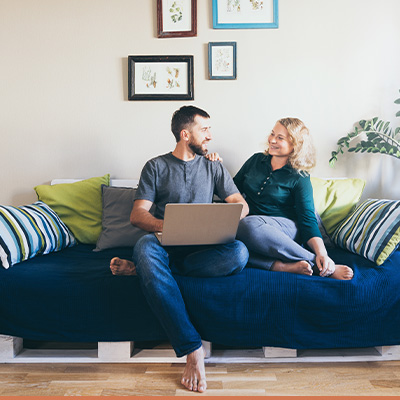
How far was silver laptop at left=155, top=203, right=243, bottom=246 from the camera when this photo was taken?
144cm

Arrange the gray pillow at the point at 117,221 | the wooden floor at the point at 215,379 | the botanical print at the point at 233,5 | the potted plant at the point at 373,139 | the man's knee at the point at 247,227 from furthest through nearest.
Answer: the botanical print at the point at 233,5 → the potted plant at the point at 373,139 → the gray pillow at the point at 117,221 → the man's knee at the point at 247,227 → the wooden floor at the point at 215,379

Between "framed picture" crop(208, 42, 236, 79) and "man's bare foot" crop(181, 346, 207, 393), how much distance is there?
157cm

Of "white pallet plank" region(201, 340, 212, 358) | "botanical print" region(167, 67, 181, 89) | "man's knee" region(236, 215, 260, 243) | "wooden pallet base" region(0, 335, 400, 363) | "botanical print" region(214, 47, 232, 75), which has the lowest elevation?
"wooden pallet base" region(0, 335, 400, 363)

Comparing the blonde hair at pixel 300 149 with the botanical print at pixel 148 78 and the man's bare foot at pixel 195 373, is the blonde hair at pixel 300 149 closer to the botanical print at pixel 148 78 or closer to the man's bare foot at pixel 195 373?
the botanical print at pixel 148 78

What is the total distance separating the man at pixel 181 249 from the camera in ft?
4.86

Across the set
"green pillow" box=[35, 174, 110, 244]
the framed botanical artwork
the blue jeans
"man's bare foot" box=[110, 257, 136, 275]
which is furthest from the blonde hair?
"green pillow" box=[35, 174, 110, 244]

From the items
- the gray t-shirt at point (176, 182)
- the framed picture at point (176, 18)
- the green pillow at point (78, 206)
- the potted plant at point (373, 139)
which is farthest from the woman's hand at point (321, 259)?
the framed picture at point (176, 18)

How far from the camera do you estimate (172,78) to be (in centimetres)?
241

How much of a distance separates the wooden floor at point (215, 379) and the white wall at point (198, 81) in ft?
3.96

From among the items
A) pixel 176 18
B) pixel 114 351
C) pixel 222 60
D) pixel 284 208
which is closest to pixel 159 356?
pixel 114 351

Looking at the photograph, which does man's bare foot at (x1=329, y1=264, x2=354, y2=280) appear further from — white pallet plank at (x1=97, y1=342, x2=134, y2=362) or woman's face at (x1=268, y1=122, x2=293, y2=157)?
white pallet plank at (x1=97, y1=342, x2=134, y2=362)

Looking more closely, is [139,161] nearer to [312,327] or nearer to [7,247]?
[7,247]

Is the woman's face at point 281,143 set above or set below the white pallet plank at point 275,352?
above

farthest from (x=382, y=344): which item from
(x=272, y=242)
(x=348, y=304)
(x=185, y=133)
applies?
(x=185, y=133)
